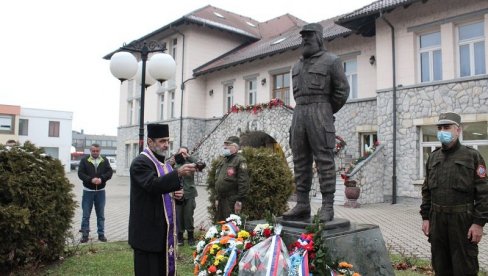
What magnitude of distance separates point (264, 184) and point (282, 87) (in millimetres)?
13795

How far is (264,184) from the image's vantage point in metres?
8.27

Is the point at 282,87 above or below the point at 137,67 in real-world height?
above

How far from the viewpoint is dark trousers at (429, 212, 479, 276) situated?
3.83 meters

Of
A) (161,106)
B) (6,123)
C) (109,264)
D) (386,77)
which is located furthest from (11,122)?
(109,264)

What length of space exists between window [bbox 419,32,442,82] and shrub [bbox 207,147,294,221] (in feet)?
27.1

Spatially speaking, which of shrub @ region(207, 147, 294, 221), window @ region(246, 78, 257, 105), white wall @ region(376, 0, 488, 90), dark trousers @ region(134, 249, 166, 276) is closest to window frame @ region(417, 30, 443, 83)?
white wall @ region(376, 0, 488, 90)

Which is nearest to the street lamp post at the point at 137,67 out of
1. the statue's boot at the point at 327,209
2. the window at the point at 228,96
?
the statue's boot at the point at 327,209

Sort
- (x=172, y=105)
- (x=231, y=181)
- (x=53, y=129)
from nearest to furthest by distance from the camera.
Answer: (x=231, y=181) → (x=172, y=105) → (x=53, y=129)

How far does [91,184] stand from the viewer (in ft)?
26.6

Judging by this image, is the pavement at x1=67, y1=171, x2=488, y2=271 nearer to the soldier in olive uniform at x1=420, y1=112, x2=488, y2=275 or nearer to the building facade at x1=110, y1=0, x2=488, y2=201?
the building facade at x1=110, y1=0, x2=488, y2=201

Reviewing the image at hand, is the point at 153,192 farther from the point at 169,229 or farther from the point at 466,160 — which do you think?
the point at 466,160

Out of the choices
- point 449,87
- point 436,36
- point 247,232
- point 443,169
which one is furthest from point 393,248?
point 436,36

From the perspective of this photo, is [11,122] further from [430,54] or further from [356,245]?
[356,245]

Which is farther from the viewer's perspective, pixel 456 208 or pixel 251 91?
pixel 251 91
